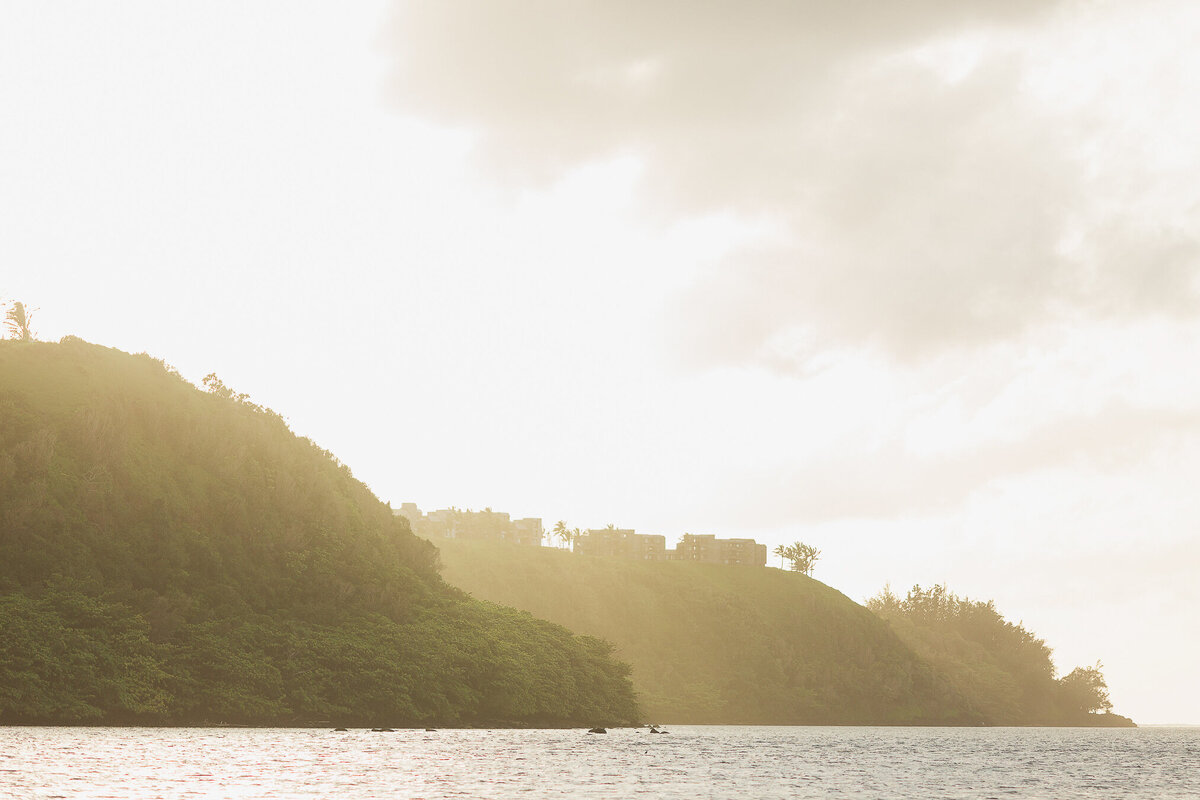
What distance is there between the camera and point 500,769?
10031cm

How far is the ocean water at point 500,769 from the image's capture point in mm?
77812

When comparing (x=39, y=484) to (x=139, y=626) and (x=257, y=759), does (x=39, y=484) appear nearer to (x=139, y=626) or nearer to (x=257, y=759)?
(x=139, y=626)

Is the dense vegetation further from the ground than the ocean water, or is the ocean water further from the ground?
the dense vegetation

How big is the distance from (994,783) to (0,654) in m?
113

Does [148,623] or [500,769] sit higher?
[148,623]

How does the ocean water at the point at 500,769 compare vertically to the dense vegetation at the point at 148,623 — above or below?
below

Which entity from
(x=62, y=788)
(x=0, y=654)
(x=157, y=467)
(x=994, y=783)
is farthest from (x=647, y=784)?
(x=157, y=467)

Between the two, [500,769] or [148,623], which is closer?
[500,769]

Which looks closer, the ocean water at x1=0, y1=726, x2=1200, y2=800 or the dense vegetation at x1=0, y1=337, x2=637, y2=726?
the ocean water at x1=0, y1=726, x2=1200, y2=800

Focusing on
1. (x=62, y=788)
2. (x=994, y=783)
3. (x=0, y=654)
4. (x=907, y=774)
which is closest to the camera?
(x=62, y=788)

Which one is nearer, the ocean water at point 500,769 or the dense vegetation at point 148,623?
the ocean water at point 500,769

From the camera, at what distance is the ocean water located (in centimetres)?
7781

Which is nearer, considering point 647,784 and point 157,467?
point 647,784

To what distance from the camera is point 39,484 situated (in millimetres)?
176625
